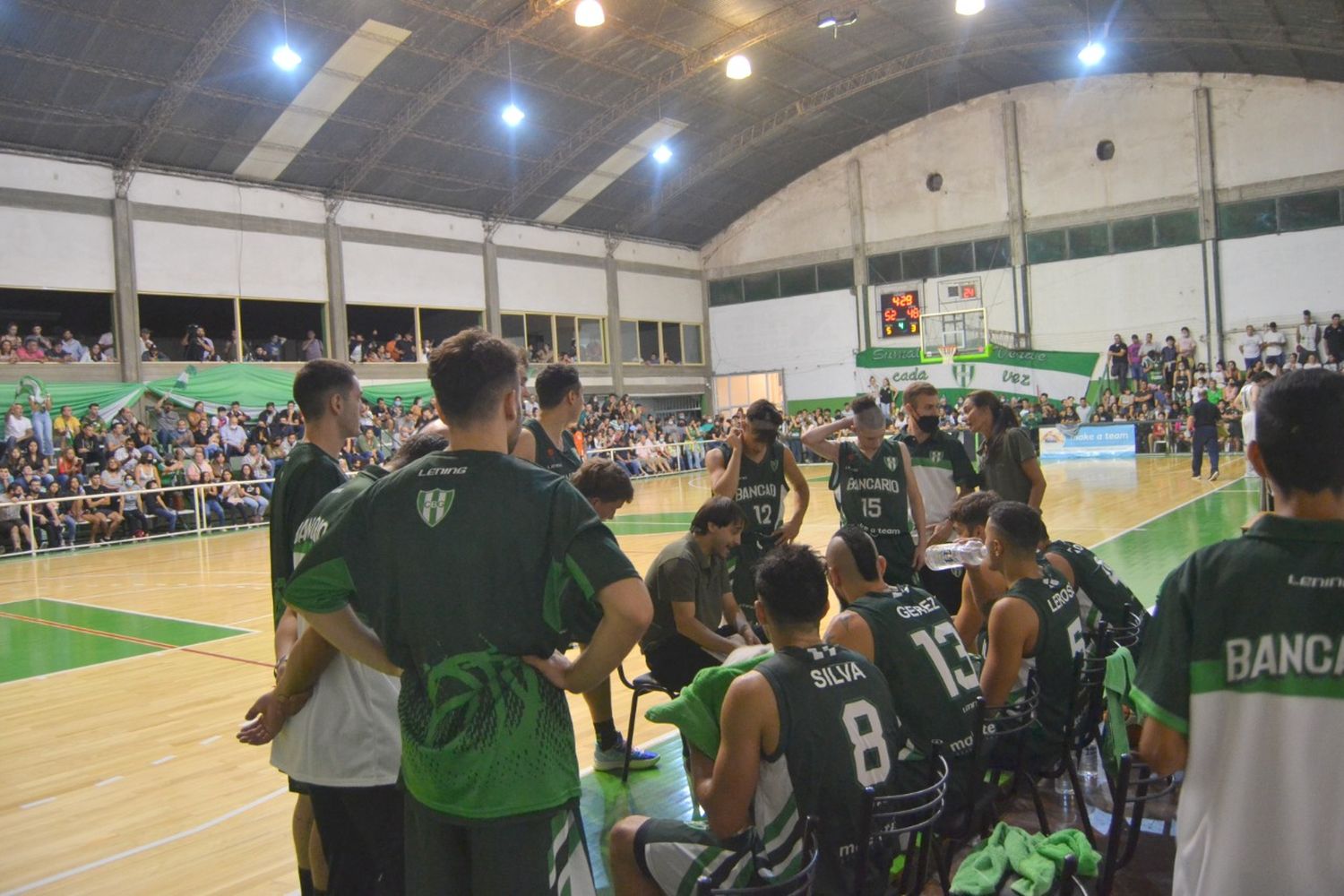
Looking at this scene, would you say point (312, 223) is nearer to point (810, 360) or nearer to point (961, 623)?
point (810, 360)

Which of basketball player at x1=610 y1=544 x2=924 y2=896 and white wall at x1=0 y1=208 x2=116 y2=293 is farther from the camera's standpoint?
white wall at x1=0 y1=208 x2=116 y2=293

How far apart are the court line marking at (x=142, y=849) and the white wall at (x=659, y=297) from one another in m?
27.1

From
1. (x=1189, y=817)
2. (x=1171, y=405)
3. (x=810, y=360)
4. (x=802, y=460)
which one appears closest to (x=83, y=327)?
(x=802, y=460)

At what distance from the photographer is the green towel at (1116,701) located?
9.12 ft

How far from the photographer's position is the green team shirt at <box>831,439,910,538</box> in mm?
5461

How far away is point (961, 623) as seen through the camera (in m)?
4.48

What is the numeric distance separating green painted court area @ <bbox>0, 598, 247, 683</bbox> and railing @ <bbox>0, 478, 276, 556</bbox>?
19.0 feet

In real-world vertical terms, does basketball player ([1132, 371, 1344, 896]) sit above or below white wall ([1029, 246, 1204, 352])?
below

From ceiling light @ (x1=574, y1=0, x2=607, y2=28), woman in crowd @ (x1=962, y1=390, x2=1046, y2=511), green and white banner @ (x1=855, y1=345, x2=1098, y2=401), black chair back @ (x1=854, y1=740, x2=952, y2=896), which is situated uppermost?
ceiling light @ (x1=574, y1=0, x2=607, y2=28)

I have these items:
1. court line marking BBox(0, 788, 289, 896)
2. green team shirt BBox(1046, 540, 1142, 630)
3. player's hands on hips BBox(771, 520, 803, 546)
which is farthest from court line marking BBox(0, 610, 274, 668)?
green team shirt BBox(1046, 540, 1142, 630)

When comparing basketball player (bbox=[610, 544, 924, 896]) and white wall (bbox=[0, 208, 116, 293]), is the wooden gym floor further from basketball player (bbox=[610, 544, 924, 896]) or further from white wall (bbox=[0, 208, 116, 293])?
white wall (bbox=[0, 208, 116, 293])

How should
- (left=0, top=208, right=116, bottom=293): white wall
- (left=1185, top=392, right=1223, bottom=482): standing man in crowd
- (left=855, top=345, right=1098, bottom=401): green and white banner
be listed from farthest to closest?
(left=855, top=345, right=1098, bottom=401): green and white banner
(left=0, top=208, right=116, bottom=293): white wall
(left=1185, top=392, right=1223, bottom=482): standing man in crowd

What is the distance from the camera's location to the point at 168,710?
650 cm

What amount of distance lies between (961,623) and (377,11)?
17.6 m
